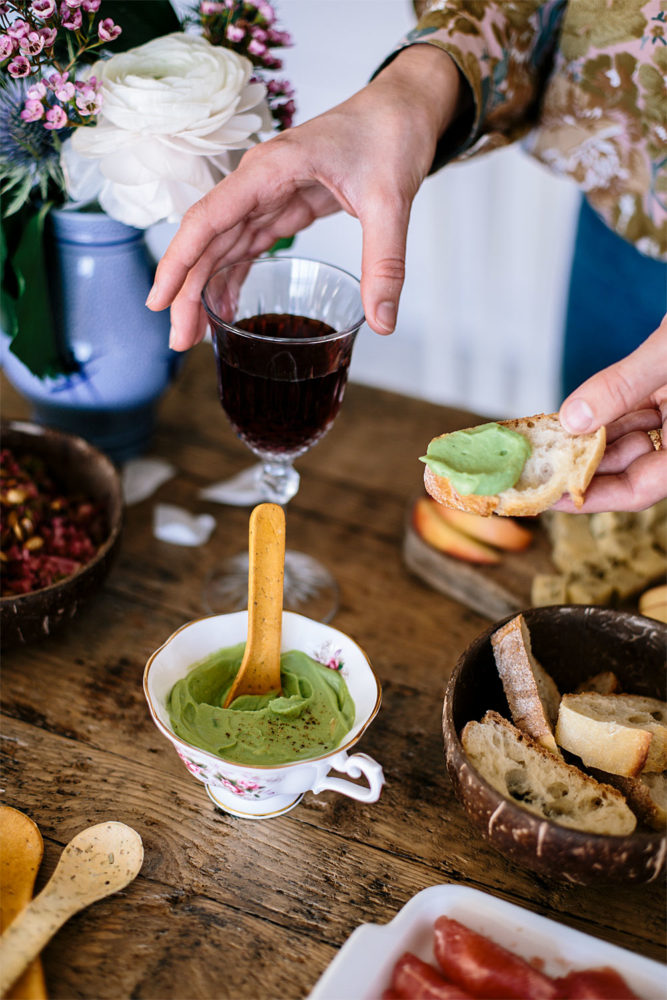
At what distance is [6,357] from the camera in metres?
1.44

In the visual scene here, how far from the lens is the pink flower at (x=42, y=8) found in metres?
1.09

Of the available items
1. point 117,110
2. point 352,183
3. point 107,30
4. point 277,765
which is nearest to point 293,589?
point 277,765

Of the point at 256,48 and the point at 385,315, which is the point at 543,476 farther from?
the point at 256,48

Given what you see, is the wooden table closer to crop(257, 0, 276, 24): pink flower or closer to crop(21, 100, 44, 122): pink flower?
crop(21, 100, 44, 122): pink flower

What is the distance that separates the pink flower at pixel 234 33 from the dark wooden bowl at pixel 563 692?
3.06 ft

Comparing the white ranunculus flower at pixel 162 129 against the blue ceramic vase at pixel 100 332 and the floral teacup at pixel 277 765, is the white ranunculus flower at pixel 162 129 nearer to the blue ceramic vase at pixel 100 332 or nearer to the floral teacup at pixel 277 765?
the blue ceramic vase at pixel 100 332

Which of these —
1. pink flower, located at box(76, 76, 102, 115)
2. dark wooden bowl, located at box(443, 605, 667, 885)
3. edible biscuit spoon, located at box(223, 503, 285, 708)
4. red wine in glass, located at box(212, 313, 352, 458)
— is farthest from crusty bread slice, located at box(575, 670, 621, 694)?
pink flower, located at box(76, 76, 102, 115)

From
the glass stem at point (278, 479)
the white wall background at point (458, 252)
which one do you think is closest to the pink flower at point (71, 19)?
the glass stem at point (278, 479)

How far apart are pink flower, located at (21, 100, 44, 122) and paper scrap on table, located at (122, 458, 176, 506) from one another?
2.08 feet

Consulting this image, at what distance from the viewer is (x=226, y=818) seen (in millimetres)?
997

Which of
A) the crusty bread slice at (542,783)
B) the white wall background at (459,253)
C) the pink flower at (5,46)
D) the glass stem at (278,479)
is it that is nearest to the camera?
the crusty bread slice at (542,783)

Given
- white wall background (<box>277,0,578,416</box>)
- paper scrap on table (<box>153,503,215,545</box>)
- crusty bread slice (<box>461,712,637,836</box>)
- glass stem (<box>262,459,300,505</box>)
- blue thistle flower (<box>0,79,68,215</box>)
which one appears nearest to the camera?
crusty bread slice (<box>461,712,637,836</box>)

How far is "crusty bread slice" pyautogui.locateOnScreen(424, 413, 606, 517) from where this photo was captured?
102 centimetres

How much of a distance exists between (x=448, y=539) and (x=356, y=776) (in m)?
0.53
